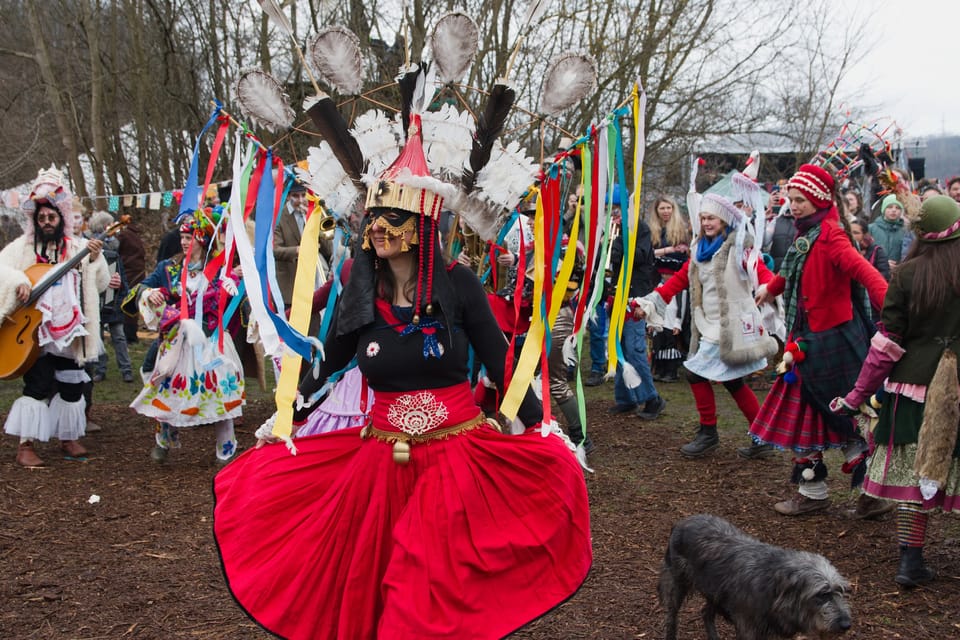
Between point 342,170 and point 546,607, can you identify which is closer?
point 546,607

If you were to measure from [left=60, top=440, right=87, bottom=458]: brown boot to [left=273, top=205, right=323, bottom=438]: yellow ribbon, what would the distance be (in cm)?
462

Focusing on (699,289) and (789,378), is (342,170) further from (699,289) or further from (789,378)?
(699,289)

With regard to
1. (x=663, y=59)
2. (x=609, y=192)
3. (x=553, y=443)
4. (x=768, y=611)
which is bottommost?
(x=768, y=611)

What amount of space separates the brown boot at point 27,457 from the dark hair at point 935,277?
21.0 feet

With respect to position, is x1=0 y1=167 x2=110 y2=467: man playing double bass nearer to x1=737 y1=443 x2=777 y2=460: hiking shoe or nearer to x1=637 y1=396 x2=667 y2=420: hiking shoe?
x1=637 y1=396 x2=667 y2=420: hiking shoe

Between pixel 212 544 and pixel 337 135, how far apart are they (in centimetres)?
291

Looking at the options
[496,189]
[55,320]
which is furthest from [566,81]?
[55,320]

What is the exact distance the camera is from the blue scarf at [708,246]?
645cm

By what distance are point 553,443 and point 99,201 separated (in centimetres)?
1491

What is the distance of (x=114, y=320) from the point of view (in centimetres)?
1002

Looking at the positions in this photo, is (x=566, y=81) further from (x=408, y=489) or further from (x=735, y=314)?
(x=735, y=314)

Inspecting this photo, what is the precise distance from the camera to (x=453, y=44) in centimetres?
333

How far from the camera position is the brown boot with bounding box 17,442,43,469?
267 inches

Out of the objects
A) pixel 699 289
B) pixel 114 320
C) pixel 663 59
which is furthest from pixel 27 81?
pixel 699 289
